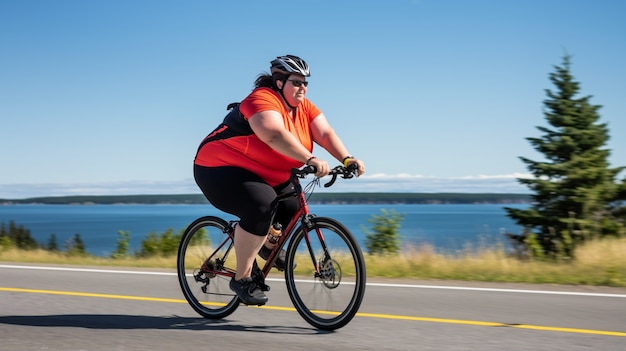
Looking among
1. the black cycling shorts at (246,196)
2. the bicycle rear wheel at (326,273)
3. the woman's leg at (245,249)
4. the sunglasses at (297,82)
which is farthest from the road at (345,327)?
the sunglasses at (297,82)

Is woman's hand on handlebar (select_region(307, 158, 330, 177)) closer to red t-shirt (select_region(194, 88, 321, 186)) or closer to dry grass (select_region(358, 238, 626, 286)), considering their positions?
red t-shirt (select_region(194, 88, 321, 186))

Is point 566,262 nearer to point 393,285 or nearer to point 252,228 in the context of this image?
point 393,285

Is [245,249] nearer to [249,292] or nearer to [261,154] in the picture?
[249,292]

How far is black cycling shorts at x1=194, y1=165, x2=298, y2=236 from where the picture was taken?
5426 millimetres

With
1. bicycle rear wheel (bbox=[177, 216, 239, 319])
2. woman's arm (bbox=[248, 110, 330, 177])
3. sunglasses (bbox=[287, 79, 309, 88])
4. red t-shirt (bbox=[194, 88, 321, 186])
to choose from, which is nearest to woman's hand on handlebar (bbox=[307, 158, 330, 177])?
woman's arm (bbox=[248, 110, 330, 177])

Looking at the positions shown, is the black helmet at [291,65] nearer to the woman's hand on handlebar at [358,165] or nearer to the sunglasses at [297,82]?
the sunglasses at [297,82]

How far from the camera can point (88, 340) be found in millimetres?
4961

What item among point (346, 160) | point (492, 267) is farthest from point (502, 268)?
point (346, 160)

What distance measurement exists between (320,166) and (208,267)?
1891 millimetres

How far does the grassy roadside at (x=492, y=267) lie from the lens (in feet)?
27.1

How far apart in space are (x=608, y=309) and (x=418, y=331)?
2.03 metres

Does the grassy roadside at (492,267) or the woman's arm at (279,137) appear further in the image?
the grassy roadside at (492,267)

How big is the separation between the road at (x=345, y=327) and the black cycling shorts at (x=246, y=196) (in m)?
0.83

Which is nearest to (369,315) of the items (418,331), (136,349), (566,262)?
(418,331)
